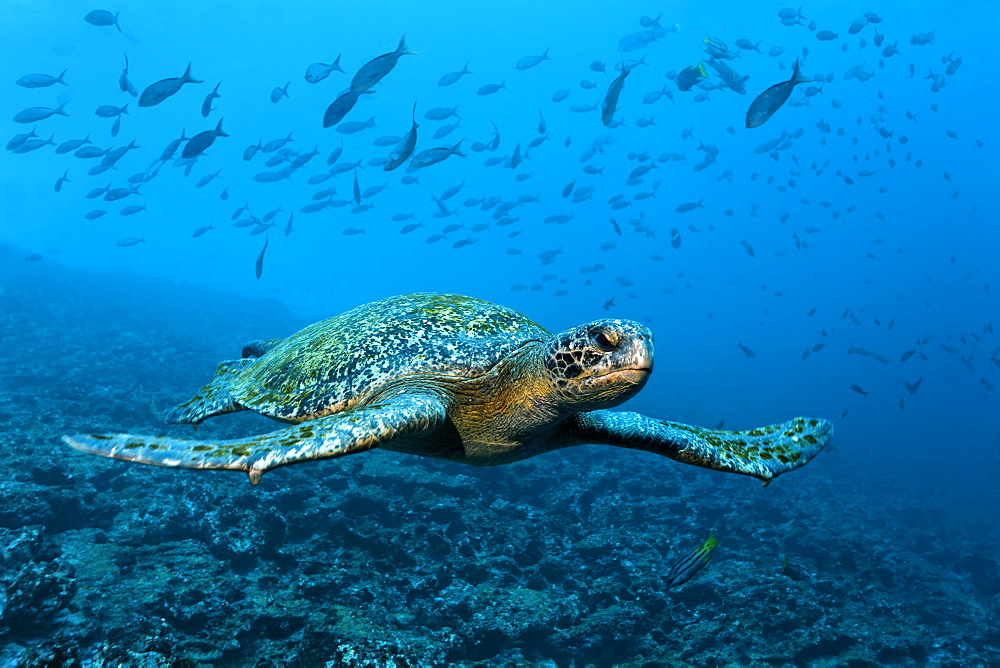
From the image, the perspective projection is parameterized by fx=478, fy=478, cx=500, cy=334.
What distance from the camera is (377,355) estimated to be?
11.0ft

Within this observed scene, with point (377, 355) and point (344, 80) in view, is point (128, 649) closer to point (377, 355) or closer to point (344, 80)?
point (377, 355)

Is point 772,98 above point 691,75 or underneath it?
underneath

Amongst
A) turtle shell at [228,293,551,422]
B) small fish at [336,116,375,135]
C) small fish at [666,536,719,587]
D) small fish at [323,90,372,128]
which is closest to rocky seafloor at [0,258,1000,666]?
small fish at [666,536,719,587]

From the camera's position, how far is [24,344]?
14.1m

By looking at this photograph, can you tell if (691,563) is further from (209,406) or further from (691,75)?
(691,75)

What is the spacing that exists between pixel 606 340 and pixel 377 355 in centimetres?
166

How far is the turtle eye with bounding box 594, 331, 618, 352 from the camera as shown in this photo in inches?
96.7

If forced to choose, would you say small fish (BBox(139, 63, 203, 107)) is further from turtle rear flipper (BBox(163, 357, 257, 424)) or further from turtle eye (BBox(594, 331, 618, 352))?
→ turtle eye (BBox(594, 331, 618, 352))

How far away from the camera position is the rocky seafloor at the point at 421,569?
147 inches

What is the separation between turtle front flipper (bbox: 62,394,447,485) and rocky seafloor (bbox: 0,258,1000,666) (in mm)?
2023

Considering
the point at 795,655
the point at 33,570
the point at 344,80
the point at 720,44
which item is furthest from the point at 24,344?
the point at 344,80

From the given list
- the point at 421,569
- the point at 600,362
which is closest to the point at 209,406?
the point at 421,569

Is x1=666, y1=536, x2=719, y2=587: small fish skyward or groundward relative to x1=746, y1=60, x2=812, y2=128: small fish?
groundward

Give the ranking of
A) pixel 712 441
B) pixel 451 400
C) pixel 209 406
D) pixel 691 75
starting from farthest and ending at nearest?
pixel 691 75
pixel 209 406
pixel 712 441
pixel 451 400
